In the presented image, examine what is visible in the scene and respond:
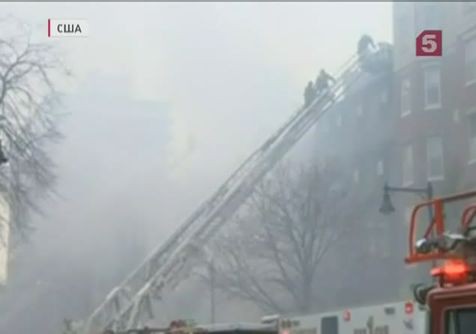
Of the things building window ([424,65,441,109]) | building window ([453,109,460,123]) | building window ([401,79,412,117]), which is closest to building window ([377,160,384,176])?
building window ([401,79,412,117])

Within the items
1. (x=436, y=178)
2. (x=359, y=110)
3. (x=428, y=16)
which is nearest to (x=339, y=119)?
(x=359, y=110)

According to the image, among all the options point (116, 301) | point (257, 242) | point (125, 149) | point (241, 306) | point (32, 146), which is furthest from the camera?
point (241, 306)

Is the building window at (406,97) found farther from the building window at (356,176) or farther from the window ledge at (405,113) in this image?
the building window at (356,176)

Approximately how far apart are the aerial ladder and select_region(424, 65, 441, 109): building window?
1.33 metres

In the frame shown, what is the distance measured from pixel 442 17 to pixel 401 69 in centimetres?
276

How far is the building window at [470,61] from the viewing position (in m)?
18.2

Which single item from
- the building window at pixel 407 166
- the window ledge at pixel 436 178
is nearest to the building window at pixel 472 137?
the window ledge at pixel 436 178

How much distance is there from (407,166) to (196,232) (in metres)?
6.21

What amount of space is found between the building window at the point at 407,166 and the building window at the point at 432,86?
1.28 metres

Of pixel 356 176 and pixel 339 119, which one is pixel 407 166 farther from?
pixel 339 119

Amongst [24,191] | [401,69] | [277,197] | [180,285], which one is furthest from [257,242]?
[24,191]

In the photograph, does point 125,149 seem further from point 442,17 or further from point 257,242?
point 442,17

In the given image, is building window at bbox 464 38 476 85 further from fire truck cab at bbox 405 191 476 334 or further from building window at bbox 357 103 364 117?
fire truck cab at bbox 405 191 476 334

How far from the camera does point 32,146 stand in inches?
Answer: 450
